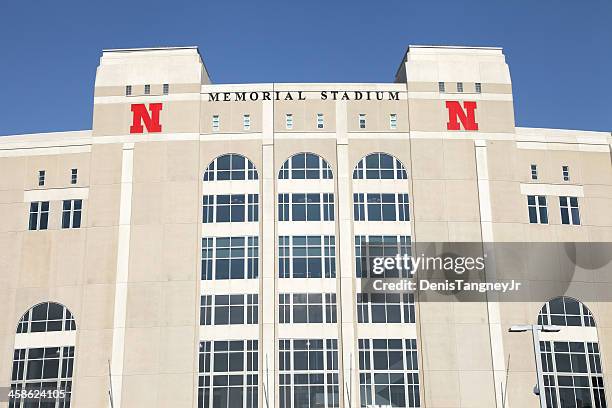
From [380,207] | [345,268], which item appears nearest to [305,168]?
[380,207]

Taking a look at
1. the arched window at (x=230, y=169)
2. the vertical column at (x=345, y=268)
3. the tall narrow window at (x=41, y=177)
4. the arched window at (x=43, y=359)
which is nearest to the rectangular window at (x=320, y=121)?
the vertical column at (x=345, y=268)

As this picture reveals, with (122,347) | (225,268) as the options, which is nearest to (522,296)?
(225,268)

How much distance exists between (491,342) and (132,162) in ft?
108

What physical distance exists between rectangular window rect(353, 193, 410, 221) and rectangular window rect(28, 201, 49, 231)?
26.1m

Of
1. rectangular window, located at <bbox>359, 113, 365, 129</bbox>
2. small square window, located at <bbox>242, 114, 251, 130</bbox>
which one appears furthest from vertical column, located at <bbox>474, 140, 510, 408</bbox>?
small square window, located at <bbox>242, 114, 251, 130</bbox>

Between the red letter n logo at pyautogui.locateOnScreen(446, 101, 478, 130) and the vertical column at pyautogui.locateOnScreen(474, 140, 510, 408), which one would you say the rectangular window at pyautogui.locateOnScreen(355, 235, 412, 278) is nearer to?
the vertical column at pyautogui.locateOnScreen(474, 140, 510, 408)

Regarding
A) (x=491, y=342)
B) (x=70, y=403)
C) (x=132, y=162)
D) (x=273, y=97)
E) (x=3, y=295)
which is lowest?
(x=70, y=403)

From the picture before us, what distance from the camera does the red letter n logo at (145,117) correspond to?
66.8 m

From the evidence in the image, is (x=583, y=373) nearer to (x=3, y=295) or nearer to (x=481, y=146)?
(x=481, y=146)

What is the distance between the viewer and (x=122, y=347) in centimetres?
6116

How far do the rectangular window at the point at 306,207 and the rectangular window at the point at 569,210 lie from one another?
64.9 feet

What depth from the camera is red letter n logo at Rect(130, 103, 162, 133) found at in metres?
66.8

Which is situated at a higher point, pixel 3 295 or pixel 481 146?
pixel 481 146

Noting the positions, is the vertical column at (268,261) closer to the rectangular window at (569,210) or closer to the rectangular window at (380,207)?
the rectangular window at (380,207)
